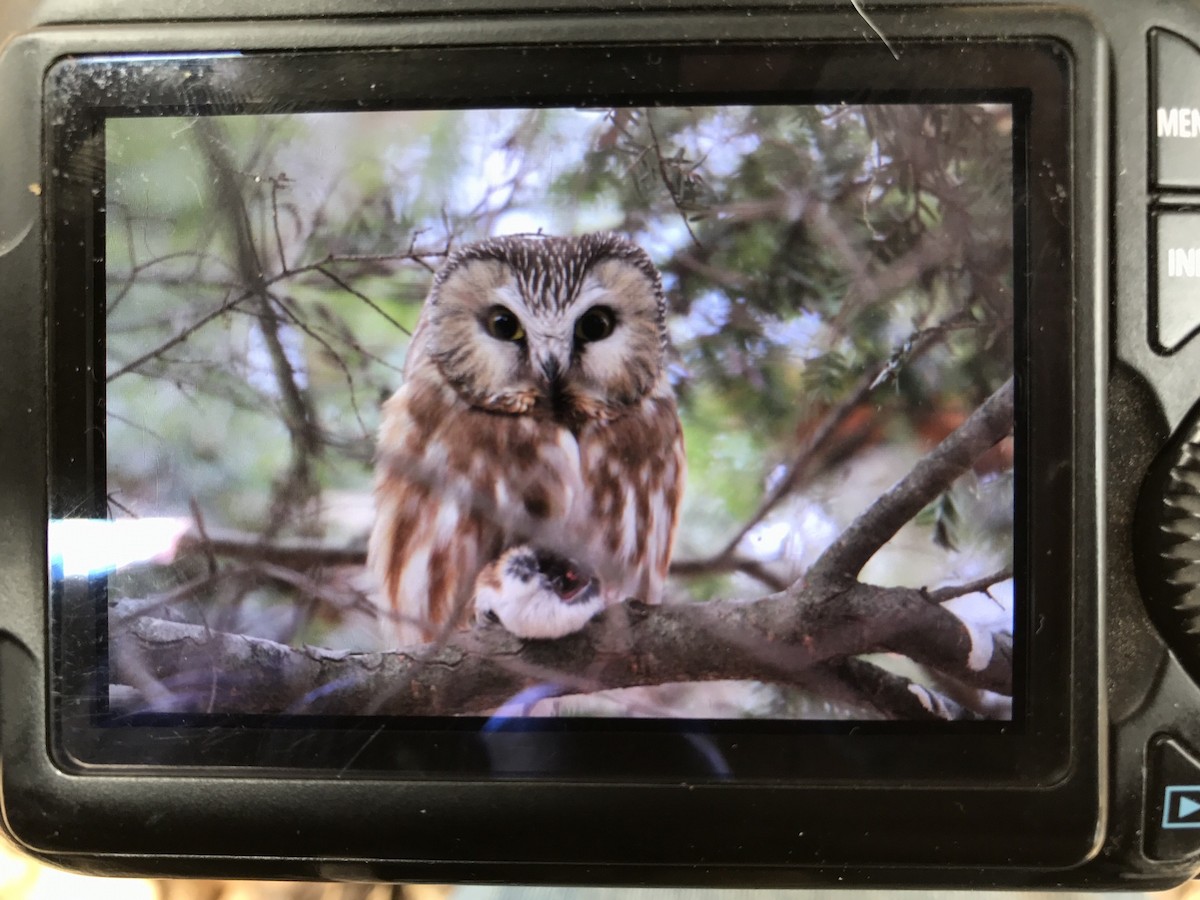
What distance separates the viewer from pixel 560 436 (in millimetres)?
497

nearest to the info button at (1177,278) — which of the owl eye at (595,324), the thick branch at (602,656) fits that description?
the thick branch at (602,656)

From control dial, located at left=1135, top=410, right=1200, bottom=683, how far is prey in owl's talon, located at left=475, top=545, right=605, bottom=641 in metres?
0.30

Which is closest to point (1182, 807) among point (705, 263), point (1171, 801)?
point (1171, 801)

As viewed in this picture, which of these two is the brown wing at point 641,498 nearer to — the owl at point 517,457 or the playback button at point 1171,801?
the owl at point 517,457

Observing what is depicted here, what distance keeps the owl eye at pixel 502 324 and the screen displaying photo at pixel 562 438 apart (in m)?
0.02

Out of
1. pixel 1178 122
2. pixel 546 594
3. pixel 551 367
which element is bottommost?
pixel 546 594

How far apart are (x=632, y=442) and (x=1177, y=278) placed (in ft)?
1.03

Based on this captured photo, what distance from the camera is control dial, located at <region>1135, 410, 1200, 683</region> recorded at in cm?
47

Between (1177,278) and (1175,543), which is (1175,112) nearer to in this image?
(1177,278)

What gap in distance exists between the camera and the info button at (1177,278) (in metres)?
0.47

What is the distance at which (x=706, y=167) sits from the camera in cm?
47

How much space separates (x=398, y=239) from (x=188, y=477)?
0.59ft

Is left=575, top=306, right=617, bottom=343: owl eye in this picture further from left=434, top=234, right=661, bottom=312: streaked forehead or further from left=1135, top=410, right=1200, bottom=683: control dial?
left=1135, top=410, right=1200, bottom=683: control dial

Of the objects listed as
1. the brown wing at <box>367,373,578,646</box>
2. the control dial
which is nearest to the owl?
the brown wing at <box>367,373,578,646</box>
